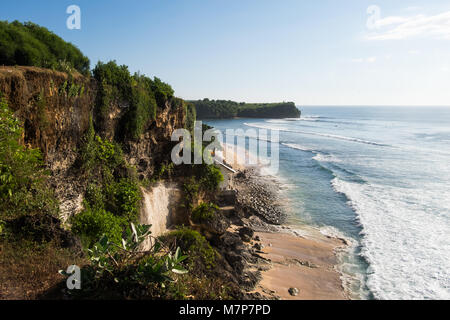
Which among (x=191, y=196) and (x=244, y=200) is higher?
(x=191, y=196)

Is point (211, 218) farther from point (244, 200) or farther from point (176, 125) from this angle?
point (244, 200)

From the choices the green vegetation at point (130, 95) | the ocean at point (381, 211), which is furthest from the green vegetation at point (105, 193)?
the ocean at point (381, 211)

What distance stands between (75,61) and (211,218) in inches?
396

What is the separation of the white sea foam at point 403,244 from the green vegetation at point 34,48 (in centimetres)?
1661

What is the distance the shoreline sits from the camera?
12992 millimetres

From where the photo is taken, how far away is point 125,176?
45.4ft

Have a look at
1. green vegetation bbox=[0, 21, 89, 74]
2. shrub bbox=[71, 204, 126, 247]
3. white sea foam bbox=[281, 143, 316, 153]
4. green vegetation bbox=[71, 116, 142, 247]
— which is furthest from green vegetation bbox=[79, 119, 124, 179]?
white sea foam bbox=[281, 143, 316, 153]

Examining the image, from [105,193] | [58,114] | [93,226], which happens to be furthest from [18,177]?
[105,193]

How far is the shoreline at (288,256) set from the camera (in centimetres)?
1299

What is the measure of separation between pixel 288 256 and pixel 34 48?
15.3m

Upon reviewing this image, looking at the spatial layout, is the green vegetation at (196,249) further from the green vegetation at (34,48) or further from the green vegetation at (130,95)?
the green vegetation at (34,48)

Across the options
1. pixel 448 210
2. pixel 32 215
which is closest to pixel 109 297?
pixel 32 215

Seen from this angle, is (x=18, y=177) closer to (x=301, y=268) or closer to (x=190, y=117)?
(x=301, y=268)

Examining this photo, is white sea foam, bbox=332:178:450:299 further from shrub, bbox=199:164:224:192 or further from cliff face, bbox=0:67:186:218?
cliff face, bbox=0:67:186:218
